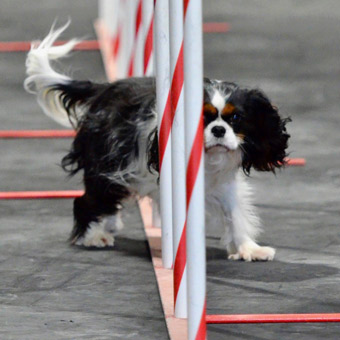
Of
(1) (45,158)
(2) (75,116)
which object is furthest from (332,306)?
(1) (45,158)

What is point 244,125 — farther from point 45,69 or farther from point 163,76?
point 45,69

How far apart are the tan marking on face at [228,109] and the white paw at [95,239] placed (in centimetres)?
112

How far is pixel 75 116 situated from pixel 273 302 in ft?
5.72

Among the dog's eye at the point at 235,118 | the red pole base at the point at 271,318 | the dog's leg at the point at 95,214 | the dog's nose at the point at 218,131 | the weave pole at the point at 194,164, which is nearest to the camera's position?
the weave pole at the point at 194,164

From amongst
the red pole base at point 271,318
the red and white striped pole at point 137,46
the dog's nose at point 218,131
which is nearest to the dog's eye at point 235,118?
the dog's nose at point 218,131

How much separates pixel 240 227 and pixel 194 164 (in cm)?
155

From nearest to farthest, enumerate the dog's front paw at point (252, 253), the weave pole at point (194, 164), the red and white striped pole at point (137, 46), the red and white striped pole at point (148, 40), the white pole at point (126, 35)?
the weave pole at point (194, 164)
the dog's front paw at point (252, 253)
the red and white striped pole at point (148, 40)
the red and white striped pole at point (137, 46)
the white pole at point (126, 35)

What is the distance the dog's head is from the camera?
17.0 feet

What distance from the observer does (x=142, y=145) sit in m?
5.61

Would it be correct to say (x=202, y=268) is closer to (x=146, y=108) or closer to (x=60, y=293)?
Result: (x=60, y=293)

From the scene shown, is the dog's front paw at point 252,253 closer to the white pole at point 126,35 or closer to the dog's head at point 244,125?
the dog's head at point 244,125

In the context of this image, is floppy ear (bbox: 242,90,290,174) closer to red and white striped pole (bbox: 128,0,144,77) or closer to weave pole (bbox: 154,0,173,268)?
weave pole (bbox: 154,0,173,268)

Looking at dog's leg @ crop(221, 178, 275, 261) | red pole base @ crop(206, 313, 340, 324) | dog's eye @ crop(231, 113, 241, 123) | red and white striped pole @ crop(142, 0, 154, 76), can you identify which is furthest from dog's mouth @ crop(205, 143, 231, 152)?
red and white striped pole @ crop(142, 0, 154, 76)

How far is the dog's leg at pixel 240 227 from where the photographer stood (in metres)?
5.63
